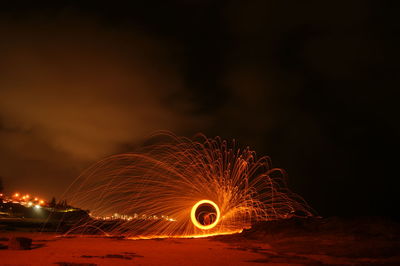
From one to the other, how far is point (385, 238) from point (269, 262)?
252 inches

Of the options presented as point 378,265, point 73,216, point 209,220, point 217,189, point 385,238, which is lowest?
point 378,265

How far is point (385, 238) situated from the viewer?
50.8 feet

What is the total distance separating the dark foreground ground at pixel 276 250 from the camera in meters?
11.9

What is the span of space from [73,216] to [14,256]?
62.0 m

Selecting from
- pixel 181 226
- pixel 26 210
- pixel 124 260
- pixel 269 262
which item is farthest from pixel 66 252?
pixel 26 210

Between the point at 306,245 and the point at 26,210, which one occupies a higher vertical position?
the point at 26,210

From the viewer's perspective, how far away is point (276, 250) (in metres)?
16.4

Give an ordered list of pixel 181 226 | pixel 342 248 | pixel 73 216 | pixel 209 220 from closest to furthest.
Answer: pixel 342 248 → pixel 209 220 → pixel 181 226 → pixel 73 216

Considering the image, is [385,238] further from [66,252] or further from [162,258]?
[66,252]

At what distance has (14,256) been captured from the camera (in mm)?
11562

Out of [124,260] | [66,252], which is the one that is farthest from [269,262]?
[66,252]

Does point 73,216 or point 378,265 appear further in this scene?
point 73,216

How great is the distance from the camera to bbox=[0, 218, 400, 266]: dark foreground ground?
11891 mm

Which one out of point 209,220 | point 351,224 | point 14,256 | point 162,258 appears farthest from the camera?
point 209,220
